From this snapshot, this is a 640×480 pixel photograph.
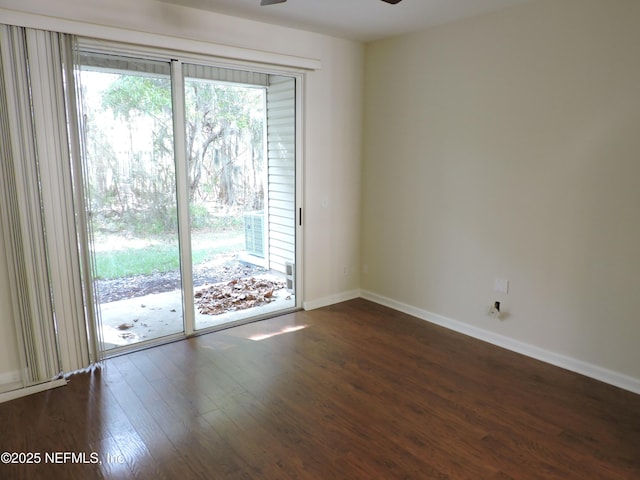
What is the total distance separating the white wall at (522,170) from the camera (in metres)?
2.93

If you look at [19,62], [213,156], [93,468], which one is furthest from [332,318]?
[19,62]

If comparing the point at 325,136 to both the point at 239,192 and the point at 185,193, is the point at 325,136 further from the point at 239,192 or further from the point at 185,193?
the point at 185,193

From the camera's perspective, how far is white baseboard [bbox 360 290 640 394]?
304cm

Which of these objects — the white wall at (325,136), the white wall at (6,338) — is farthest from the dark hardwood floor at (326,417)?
the white wall at (325,136)

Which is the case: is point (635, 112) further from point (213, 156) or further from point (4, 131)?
point (4, 131)

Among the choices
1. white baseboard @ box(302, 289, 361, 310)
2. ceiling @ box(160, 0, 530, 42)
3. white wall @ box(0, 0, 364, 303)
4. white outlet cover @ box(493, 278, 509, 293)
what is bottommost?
white baseboard @ box(302, 289, 361, 310)

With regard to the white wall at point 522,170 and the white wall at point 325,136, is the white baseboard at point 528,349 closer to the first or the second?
the white wall at point 522,170

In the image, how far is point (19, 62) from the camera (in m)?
2.71

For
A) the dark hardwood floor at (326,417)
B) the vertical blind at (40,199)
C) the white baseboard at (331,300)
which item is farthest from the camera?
the white baseboard at (331,300)

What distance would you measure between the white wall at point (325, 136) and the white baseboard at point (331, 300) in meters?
0.03

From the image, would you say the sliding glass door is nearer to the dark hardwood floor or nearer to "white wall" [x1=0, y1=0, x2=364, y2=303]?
"white wall" [x1=0, y1=0, x2=364, y2=303]

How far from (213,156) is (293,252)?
1238 millimetres

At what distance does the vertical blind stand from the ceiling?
3.36 feet

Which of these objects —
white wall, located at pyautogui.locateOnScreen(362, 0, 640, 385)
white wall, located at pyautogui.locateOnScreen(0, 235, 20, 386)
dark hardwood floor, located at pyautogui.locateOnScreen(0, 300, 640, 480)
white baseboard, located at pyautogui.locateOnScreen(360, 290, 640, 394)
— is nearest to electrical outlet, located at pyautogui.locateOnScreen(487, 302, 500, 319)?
white wall, located at pyautogui.locateOnScreen(362, 0, 640, 385)
